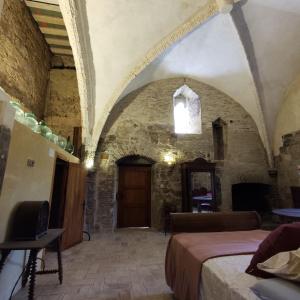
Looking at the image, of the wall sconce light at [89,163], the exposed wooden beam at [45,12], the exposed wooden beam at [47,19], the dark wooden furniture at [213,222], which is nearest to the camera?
the dark wooden furniture at [213,222]

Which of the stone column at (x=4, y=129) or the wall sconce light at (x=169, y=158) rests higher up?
the wall sconce light at (x=169, y=158)

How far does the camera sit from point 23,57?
14.9 feet

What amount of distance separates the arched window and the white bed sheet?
519cm

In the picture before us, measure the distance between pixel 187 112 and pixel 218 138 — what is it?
1361mm

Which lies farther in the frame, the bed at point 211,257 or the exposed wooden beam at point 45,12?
the exposed wooden beam at point 45,12

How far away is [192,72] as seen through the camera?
20.8ft

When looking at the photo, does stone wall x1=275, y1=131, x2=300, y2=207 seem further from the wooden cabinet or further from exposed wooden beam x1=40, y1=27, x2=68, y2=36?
exposed wooden beam x1=40, y1=27, x2=68, y2=36

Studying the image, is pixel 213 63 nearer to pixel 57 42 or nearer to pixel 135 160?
pixel 135 160

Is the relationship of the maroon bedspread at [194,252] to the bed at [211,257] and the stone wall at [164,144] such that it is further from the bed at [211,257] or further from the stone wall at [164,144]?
the stone wall at [164,144]

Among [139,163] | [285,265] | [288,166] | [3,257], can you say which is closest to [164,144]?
[139,163]

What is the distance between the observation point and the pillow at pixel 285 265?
95 cm

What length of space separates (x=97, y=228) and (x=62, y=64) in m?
4.99

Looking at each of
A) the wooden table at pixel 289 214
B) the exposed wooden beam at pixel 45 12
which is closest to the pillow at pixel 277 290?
the wooden table at pixel 289 214

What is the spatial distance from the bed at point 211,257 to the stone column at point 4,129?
5.97ft
